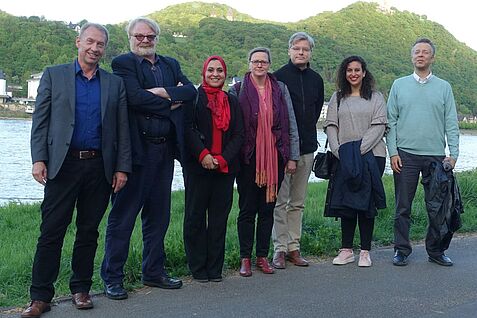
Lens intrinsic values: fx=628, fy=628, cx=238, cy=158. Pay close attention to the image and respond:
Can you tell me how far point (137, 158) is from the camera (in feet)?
15.0

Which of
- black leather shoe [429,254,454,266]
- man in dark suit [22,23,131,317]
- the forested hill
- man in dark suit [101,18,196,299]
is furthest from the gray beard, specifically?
the forested hill

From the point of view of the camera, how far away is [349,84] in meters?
5.93

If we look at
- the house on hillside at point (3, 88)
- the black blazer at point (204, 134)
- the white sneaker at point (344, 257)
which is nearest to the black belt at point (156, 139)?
the black blazer at point (204, 134)

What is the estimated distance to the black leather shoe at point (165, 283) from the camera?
4.89 metres

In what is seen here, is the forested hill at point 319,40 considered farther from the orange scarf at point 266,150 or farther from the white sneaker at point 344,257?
the orange scarf at point 266,150

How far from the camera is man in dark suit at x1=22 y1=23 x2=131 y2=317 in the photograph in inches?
164

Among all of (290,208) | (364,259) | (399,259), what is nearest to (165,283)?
(290,208)

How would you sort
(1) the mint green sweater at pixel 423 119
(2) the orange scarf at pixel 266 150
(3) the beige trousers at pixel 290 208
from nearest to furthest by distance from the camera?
1. (2) the orange scarf at pixel 266 150
2. (3) the beige trousers at pixel 290 208
3. (1) the mint green sweater at pixel 423 119

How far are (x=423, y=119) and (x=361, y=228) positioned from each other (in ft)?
3.90

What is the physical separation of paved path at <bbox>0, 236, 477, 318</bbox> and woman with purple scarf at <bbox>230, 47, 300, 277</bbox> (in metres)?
0.38

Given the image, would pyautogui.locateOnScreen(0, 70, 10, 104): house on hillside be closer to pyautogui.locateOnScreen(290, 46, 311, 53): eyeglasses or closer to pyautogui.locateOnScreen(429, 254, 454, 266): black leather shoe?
pyautogui.locateOnScreen(290, 46, 311, 53): eyeglasses

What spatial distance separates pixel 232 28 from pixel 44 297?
67.0 meters

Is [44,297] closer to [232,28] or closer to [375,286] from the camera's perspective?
[375,286]

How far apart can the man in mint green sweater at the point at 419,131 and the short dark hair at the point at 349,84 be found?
0.34 m
